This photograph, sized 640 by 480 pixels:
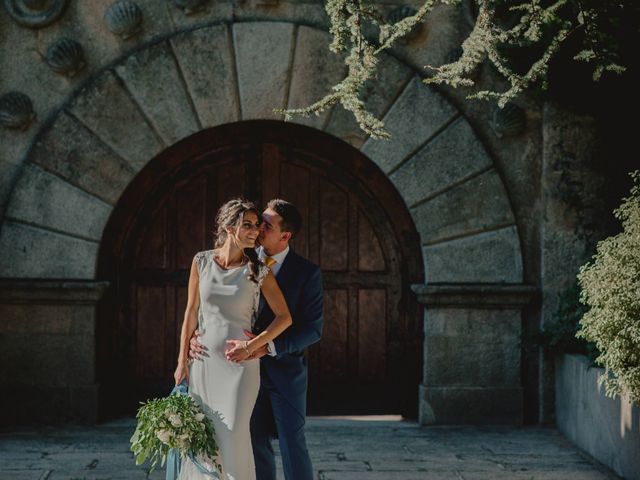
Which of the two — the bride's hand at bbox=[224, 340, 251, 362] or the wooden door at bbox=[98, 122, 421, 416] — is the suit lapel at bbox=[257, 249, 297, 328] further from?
the wooden door at bbox=[98, 122, 421, 416]

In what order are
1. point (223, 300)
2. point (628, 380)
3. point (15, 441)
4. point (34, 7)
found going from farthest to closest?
point (34, 7) < point (15, 441) < point (628, 380) < point (223, 300)

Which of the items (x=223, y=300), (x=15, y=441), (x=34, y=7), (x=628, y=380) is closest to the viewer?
(x=223, y=300)

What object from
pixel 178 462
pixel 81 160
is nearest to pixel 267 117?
pixel 81 160

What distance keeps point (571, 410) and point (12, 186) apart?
182 inches

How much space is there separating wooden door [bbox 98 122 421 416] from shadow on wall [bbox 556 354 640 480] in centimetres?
128

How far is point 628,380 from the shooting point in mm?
5871

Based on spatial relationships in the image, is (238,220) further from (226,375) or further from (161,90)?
(161,90)

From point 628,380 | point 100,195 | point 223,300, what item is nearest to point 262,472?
point 223,300

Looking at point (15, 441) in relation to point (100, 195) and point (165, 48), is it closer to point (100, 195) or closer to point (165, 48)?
point (100, 195)

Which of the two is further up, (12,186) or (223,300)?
(12,186)

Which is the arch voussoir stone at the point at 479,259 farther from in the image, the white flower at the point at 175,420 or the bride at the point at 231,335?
the white flower at the point at 175,420

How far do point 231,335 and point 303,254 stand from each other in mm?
3297

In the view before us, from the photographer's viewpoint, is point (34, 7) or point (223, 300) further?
point (34, 7)

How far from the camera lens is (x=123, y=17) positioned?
777cm
